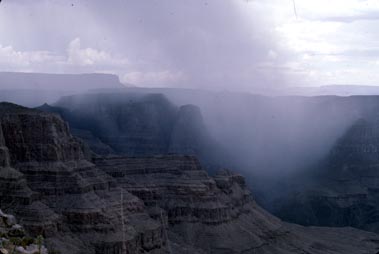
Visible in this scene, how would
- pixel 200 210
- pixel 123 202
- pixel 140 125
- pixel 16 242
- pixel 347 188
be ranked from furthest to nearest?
pixel 140 125
pixel 347 188
pixel 200 210
pixel 123 202
pixel 16 242

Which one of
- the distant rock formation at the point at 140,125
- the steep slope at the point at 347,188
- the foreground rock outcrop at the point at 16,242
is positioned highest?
the foreground rock outcrop at the point at 16,242

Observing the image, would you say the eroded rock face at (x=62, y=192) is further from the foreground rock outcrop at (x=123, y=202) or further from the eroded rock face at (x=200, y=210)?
the eroded rock face at (x=200, y=210)

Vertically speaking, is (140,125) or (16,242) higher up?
(16,242)

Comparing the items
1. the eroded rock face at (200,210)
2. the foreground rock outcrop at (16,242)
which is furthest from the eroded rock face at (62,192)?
the foreground rock outcrop at (16,242)

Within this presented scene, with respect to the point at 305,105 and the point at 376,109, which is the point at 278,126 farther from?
the point at 376,109

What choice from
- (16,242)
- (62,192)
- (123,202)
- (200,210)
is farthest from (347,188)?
(16,242)

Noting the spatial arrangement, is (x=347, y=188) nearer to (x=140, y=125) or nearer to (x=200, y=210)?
(x=140, y=125)

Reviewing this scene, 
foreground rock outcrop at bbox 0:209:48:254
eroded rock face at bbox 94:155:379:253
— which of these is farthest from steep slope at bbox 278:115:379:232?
foreground rock outcrop at bbox 0:209:48:254

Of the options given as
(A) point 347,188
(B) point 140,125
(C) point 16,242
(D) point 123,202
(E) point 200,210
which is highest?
(C) point 16,242
